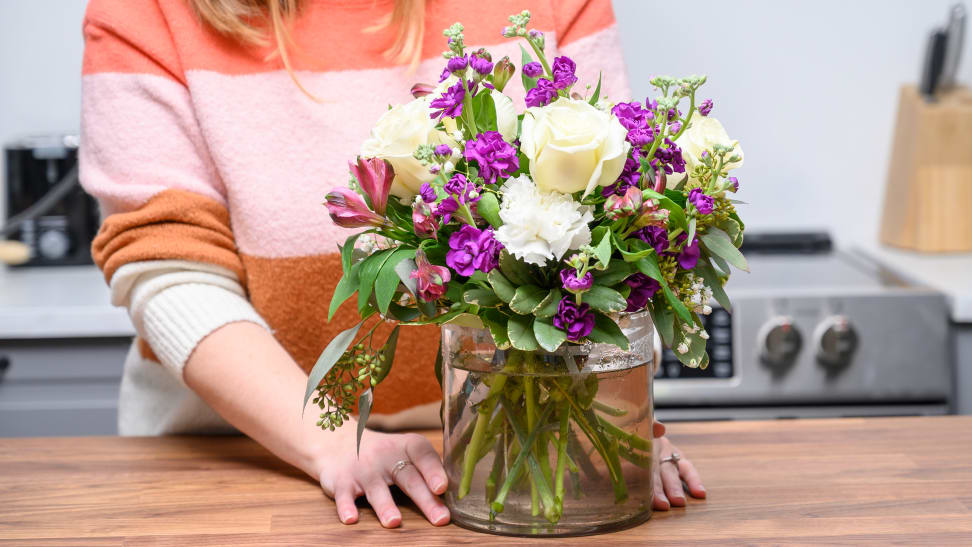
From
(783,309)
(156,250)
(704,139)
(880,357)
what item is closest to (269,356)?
(156,250)

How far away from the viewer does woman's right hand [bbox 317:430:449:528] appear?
792 mm

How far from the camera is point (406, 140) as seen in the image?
659mm

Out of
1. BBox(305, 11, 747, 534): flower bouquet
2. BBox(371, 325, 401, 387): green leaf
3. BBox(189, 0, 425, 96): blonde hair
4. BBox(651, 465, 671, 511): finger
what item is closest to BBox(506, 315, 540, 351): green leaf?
BBox(305, 11, 747, 534): flower bouquet

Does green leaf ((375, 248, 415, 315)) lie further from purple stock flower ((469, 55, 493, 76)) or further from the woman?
the woman

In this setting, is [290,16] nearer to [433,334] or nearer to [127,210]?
[127,210]

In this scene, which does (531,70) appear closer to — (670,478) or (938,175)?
(670,478)

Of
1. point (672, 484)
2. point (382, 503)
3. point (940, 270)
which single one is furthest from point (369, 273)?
point (940, 270)

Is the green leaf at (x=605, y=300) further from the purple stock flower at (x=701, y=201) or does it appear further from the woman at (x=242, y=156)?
the woman at (x=242, y=156)

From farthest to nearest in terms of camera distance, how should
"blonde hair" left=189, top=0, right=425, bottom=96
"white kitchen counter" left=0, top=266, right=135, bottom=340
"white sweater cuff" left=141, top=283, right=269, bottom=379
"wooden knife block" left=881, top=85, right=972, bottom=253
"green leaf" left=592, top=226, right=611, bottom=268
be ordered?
"wooden knife block" left=881, top=85, right=972, bottom=253, "white kitchen counter" left=0, top=266, right=135, bottom=340, "blonde hair" left=189, top=0, right=425, bottom=96, "white sweater cuff" left=141, top=283, right=269, bottom=379, "green leaf" left=592, top=226, right=611, bottom=268

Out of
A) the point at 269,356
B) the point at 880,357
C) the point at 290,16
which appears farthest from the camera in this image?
the point at 880,357

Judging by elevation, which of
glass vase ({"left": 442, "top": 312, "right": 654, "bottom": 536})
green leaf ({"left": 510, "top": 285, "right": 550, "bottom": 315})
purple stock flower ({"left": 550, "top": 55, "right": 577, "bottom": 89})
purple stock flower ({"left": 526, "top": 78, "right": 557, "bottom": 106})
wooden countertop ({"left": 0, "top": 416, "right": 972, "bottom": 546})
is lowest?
wooden countertop ({"left": 0, "top": 416, "right": 972, "bottom": 546})

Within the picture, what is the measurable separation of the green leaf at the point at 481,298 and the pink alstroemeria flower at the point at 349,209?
0.27 ft

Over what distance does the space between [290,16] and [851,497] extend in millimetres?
749

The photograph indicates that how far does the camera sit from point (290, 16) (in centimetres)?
111
